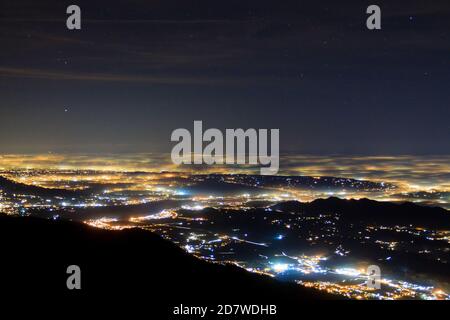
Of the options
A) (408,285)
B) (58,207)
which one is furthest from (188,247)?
(58,207)

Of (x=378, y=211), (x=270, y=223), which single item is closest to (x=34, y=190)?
(x=270, y=223)

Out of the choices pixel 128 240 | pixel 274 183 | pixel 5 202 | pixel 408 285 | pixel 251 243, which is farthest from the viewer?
→ pixel 274 183

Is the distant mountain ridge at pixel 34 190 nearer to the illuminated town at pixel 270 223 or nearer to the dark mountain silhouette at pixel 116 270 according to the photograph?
the illuminated town at pixel 270 223

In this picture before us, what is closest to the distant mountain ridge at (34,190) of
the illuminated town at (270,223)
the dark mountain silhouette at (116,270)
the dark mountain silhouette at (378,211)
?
the illuminated town at (270,223)

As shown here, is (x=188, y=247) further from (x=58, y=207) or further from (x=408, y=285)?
(x=58, y=207)

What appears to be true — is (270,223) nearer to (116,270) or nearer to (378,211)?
(378,211)

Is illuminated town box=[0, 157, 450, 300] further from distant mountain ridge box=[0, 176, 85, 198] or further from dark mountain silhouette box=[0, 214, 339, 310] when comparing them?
dark mountain silhouette box=[0, 214, 339, 310]
